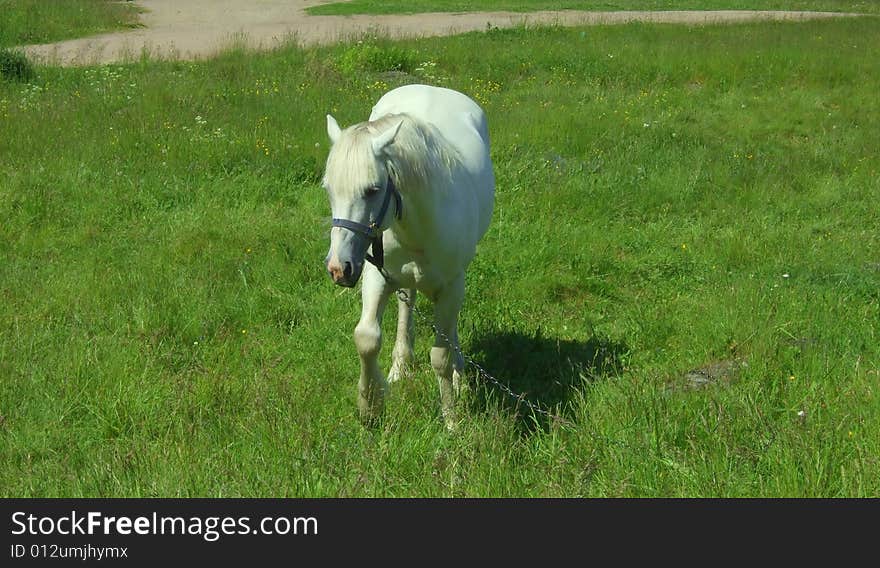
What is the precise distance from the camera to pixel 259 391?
15.5 ft

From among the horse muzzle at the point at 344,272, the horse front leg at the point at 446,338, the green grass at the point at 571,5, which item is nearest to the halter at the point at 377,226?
the horse muzzle at the point at 344,272

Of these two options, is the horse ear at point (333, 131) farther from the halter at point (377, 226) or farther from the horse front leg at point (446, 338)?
the horse front leg at point (446, 338)

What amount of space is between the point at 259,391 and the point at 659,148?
284 inches

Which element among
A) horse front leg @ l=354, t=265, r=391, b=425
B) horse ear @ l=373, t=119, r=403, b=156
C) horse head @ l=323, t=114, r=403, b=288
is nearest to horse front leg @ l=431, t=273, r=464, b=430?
horse front leg @ l=354, t=265, r=391, b=425

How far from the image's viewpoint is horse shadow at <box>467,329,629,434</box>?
4988mm

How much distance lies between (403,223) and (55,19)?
63.0 ft

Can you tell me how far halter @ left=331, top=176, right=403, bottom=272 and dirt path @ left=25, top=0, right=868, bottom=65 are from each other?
12315 millimetres

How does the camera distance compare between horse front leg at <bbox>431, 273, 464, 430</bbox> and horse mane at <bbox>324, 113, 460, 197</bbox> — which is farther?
horse front leg at <bbox>431, 273, 464, 430</bbox>

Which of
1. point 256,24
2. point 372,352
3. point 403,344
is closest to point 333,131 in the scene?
point 372,352

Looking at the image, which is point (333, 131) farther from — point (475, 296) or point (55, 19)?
point (55, 19)

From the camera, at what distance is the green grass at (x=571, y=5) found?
26203mm

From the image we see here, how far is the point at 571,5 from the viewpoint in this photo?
27.7 metres

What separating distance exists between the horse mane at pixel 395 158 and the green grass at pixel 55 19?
54.9 ft

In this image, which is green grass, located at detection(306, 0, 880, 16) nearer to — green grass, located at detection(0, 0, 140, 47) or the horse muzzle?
green grass, located at detection(0, 0, 140, 47)
